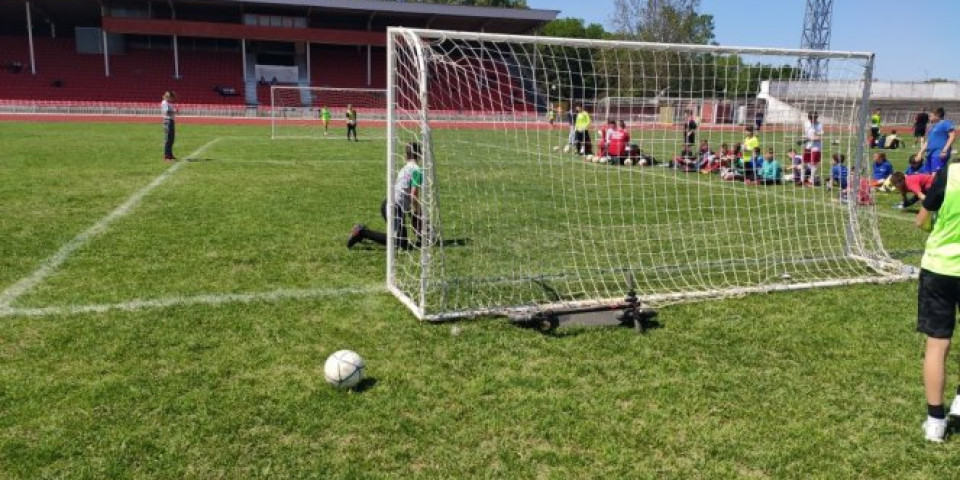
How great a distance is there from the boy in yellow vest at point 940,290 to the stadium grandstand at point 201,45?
138 ft

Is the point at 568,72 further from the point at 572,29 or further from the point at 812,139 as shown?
the point at 572,29

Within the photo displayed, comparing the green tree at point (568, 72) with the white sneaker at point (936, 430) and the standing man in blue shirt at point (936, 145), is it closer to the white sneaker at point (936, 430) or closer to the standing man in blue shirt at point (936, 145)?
the white sneaker at point (936, 430)

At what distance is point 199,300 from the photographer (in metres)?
5.80

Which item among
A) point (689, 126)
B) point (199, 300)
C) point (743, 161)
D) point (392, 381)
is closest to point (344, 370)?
point (392, 381)

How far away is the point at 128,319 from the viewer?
17.3 ft

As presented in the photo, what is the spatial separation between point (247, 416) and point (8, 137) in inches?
950

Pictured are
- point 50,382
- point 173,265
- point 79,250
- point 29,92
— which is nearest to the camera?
point 50,382

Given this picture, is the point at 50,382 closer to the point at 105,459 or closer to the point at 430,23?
the point at 105,459

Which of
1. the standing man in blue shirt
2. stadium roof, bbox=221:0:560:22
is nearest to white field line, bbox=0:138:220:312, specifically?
the standing man in blue shirt

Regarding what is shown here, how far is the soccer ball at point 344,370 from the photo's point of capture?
4.16 meters

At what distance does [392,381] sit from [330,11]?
49480 millimetres

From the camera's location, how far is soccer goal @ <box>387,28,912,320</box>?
6152mm

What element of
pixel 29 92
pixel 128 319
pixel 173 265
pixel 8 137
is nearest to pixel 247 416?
pixel 128 319

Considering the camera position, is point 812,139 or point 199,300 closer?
point 199,300
